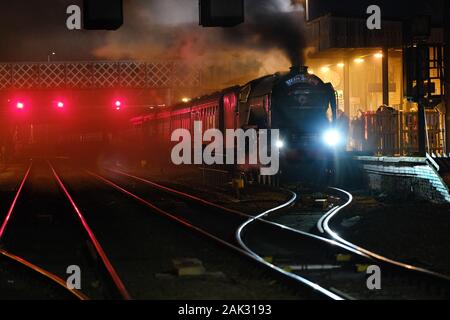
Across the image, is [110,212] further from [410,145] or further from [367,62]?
[367,62]

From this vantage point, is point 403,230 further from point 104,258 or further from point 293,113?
point 293,113

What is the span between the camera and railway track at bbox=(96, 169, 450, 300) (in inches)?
304

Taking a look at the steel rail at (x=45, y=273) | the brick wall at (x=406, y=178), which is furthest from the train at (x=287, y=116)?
the steel rail at (x=45, y=273)

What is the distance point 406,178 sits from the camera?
18.9 meters

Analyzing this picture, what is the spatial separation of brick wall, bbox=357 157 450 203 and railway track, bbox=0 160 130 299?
8269 millimetres

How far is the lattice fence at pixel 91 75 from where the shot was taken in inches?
2295

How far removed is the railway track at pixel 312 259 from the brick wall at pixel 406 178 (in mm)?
3744

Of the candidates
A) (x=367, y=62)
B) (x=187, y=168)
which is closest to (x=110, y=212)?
(x=187, y=168)

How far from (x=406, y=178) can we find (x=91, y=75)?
44906mm

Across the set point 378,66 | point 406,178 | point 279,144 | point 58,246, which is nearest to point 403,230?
point 58,246

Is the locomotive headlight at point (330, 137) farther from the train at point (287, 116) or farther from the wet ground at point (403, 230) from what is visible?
the wet ground at point (403, 230)

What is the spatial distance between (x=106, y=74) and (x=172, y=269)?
54.6 metres

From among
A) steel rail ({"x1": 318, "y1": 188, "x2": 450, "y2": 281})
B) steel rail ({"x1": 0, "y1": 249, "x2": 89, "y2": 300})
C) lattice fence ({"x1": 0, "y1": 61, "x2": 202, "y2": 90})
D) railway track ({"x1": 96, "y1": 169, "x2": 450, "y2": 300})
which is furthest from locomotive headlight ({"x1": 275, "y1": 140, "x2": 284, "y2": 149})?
lattice fence ({"x1": 0, "y1": 61, "x2": 202, "y2": 90})
